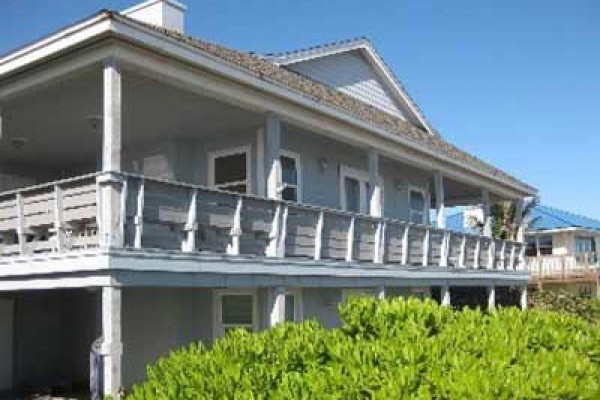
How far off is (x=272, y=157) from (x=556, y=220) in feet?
117

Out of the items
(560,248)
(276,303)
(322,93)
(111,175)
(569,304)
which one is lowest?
(569,304)

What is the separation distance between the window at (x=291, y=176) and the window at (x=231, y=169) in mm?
1060

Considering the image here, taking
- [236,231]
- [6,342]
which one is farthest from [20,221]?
[6,342]

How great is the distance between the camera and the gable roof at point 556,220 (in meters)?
43.7

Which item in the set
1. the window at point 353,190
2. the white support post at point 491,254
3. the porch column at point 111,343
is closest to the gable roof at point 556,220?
the white support post at point 491,254

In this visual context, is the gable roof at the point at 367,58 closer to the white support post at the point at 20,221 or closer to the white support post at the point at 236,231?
the white support post at the point at 236,231

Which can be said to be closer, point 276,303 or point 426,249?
point 276,303

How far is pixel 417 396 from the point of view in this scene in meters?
4.82

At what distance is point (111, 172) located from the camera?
966cm

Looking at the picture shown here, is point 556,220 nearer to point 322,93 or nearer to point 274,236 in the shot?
point 322,93

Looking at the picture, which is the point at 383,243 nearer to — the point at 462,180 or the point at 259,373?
the point at 462,180

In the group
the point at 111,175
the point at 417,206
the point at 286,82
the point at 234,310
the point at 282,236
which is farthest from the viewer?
the point at 417,206

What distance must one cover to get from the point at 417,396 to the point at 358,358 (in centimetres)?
69

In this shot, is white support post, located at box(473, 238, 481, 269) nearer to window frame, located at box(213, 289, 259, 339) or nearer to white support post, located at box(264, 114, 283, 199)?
window frame, located at box(213, 289, 259, 339)
